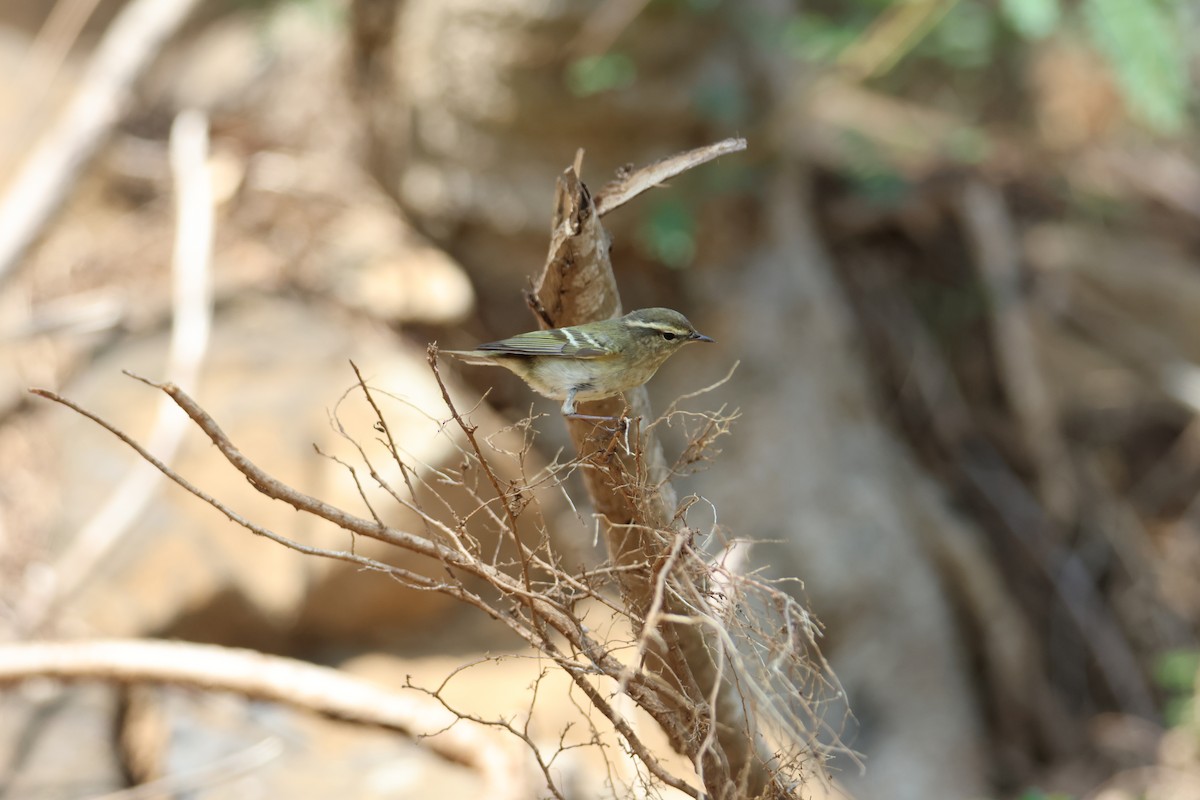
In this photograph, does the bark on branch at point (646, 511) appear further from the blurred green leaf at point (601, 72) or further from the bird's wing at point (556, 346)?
the blurred green leaf at point (601, 72)

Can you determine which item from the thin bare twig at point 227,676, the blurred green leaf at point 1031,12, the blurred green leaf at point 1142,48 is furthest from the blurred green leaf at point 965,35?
the thin bare twig at point 227,676


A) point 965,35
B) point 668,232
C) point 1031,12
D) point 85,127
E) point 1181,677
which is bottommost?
point 1181,677

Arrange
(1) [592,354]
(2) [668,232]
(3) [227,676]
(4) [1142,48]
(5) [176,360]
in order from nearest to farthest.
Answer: (1) [592,354], (3) [227,676], (4) [1142,48], (5) [176,360], (2) [668,232]

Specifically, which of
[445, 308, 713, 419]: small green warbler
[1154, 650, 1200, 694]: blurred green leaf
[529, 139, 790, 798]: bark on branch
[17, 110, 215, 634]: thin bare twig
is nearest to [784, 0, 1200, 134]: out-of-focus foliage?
[445, 308, 713, 419]: small green warbler

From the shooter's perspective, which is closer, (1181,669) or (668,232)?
(668,232)

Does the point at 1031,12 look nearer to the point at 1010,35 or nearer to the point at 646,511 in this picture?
the point at 646,511

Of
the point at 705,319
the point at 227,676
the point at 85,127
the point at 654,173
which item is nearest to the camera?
the point at 654,173

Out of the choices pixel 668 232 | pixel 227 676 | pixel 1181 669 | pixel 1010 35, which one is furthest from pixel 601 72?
pixel 1181 669

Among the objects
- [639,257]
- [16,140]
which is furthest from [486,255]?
[16,140]
